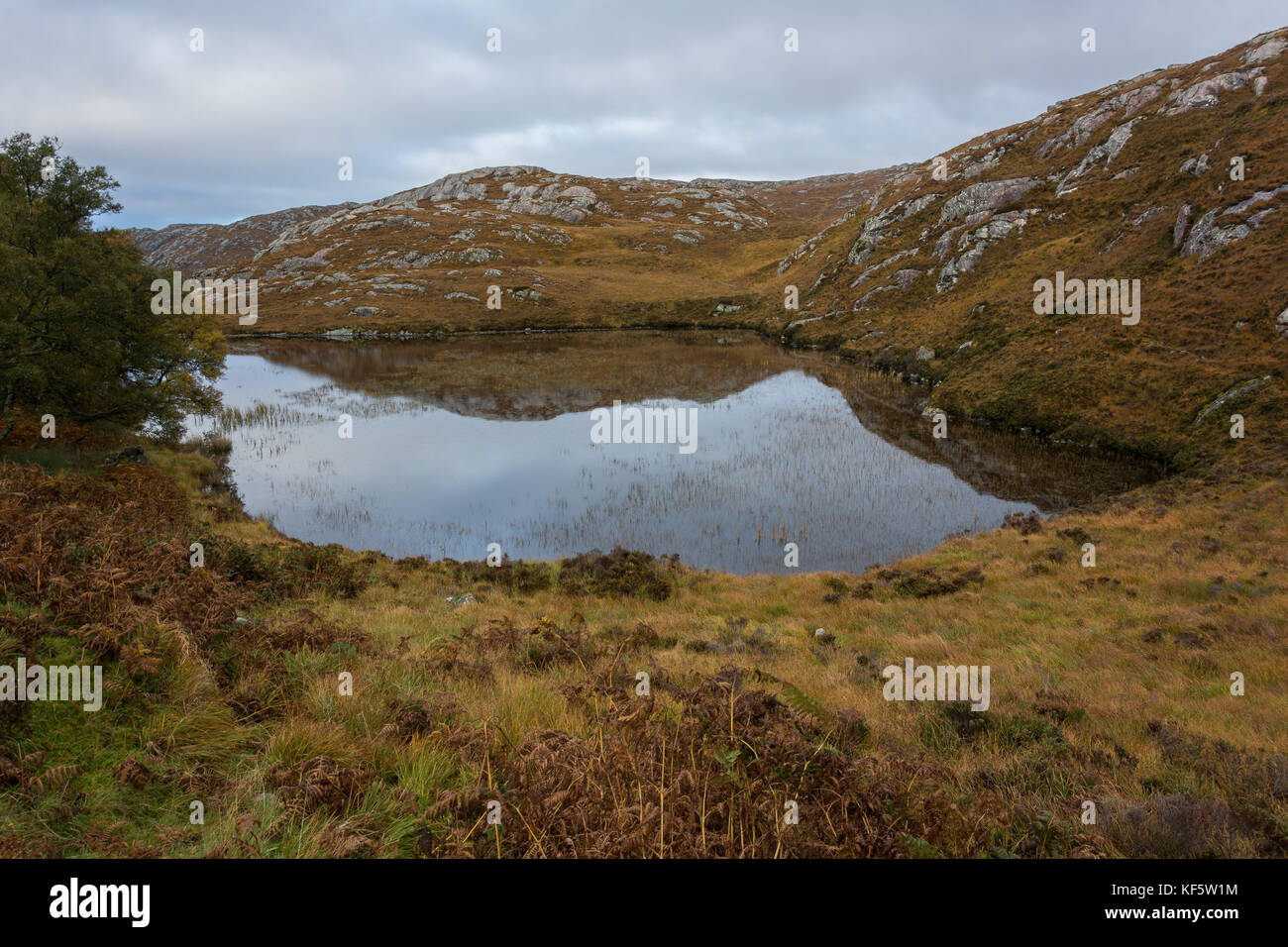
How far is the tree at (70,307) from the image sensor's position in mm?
19328

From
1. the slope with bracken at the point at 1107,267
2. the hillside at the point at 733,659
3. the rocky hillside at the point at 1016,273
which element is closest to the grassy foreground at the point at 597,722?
the hillside at the point at 733,659

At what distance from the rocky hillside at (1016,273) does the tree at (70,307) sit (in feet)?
140

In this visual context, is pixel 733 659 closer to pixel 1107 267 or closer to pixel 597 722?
pixel 597 722

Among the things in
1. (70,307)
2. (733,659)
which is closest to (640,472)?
(733,659)

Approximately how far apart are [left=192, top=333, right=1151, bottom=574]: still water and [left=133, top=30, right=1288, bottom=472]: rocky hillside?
5006mm

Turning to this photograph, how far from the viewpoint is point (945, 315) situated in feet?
180

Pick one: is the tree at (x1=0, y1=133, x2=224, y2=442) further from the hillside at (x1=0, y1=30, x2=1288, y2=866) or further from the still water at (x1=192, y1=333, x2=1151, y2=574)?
the still water at (x1=192, y1=333, x2=1151, y2=574)

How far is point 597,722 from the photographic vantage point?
5.90 meters

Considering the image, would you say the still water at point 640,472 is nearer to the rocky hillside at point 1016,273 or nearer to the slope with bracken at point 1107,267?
the slope with bracken at point 1107,267

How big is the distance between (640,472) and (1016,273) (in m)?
46.5

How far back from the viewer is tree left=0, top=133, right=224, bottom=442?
1933 cm

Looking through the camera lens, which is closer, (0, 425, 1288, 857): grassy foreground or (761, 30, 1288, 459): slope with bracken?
(0, 425, 1288, 857): grassy foreground

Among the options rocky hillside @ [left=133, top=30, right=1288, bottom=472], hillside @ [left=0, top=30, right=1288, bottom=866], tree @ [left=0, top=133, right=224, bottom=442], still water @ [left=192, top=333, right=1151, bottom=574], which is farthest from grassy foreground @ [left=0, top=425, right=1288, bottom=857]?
rocky hillside @ [left=133, top=30, right=1288, bottom=472]

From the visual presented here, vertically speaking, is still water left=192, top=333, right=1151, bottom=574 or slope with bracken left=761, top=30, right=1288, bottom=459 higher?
slope with bracken left=761, top=30, right=1288, bottom=459
